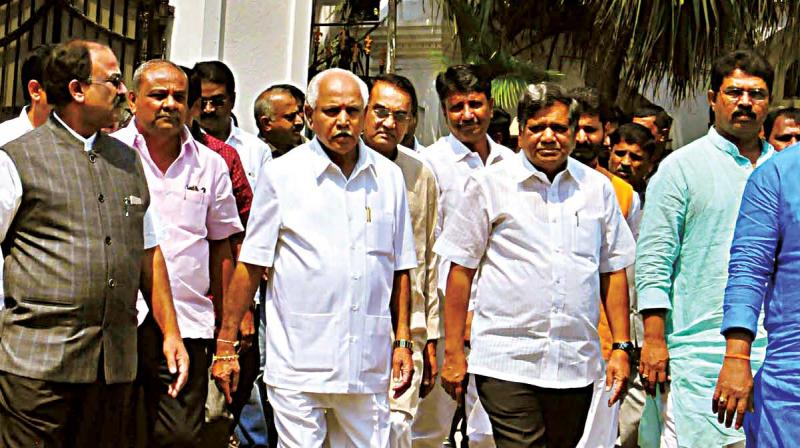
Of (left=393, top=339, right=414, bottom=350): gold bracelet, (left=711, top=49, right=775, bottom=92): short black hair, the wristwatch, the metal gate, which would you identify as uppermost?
the metal gate

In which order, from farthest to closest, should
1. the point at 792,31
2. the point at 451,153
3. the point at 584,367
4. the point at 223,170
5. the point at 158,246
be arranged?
1. the point at 792,31
2. the point at 451,153
3. the point at 223,170
4. the point at 584,367
5. the point at 158,246

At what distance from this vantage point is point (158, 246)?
5203mm

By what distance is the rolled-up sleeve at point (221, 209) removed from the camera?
6.02 meters

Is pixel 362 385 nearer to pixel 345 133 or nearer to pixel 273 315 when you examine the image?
pixel 273 315

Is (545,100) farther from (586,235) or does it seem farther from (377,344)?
(377,344)

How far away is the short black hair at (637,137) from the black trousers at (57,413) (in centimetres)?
425

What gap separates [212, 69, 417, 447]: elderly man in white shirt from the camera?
534cm

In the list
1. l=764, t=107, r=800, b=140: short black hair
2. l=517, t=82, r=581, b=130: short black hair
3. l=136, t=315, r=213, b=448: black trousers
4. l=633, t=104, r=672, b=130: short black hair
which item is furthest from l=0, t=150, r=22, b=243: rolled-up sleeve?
l=633, t=104, r=672, b=130: short black hair

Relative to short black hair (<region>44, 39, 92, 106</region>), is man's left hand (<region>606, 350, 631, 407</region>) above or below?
below

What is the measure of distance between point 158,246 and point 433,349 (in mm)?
1509

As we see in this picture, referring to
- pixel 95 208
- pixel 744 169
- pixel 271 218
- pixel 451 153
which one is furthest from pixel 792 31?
pixel 95 208

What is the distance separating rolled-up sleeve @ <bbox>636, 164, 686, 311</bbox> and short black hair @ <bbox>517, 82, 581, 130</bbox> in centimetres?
48

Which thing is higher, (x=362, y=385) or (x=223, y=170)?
(x=223, y=170)

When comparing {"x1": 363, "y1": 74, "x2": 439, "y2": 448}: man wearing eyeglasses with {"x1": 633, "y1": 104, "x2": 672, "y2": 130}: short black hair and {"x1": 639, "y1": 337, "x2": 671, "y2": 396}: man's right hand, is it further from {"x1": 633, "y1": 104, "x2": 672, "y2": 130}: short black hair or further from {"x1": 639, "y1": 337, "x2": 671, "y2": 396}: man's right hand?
{"x1": 633, "y1": 104, "x2": 672, "y2": 130}: short black hair
